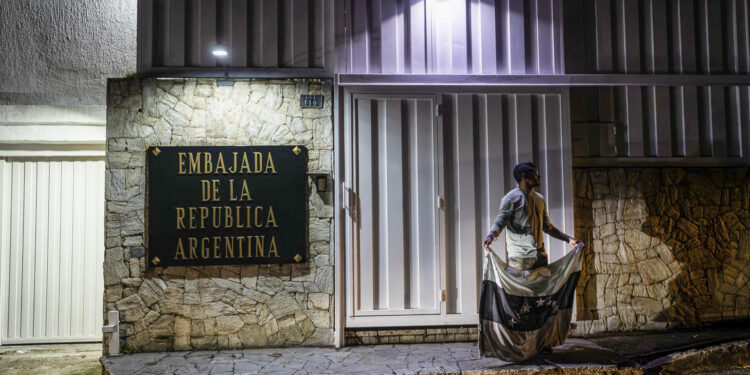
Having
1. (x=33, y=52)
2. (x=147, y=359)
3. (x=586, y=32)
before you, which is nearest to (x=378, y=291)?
(x=147, y=359)

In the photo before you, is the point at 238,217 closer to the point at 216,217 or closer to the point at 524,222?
the point at 216,217

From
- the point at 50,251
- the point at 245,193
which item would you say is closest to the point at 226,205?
the point at 245,193

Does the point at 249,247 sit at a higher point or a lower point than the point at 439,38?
lower

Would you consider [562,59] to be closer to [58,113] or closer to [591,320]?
[591,320]

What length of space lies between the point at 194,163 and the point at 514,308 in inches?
175

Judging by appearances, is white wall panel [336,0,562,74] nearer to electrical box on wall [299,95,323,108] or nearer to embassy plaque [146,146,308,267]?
electrical box on wall [299,95,323,108]

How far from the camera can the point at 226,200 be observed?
6.24 metres

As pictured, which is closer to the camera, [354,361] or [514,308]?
[514,308]

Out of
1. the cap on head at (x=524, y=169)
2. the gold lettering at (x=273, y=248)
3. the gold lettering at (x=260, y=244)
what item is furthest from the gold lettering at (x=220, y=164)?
the cap on head at (x=524, y=169)

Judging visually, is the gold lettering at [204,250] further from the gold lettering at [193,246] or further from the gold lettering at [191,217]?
the gold lettering at [191,217]

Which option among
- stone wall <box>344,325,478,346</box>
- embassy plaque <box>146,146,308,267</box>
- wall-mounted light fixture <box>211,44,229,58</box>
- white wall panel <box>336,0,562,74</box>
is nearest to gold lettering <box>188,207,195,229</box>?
embassy plaque <box>146,146,308,267</box>

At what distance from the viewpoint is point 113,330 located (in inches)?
235

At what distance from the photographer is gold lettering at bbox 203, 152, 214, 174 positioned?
620 cm

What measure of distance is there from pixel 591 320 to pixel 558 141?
8.53 ft
